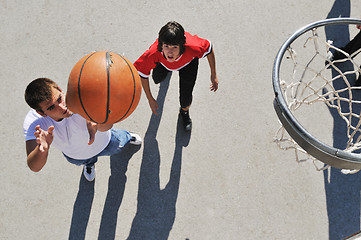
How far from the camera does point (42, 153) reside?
7.63 feet

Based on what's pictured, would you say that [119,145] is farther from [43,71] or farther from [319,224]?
[319,224]

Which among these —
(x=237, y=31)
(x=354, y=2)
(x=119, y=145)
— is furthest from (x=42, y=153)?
(x=354, y=2)

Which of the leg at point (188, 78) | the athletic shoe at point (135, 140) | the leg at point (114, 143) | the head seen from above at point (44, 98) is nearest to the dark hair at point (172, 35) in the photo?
the leg at point (188, 78)

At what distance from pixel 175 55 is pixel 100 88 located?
32.0 inches

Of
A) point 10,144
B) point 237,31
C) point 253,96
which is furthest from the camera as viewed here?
point 237,31

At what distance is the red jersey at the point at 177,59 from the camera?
2842 mm

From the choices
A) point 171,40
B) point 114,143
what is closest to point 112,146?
point 114,143

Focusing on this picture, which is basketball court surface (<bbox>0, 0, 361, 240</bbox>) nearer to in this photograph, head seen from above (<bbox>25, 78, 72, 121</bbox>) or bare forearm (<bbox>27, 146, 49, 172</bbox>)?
bare forearm (<bbox>27, 146, 49, 172</bbox>)

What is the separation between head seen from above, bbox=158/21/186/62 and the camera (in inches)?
103

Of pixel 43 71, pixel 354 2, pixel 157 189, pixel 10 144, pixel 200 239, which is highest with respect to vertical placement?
pixel 354 2

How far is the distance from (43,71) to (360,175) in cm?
393

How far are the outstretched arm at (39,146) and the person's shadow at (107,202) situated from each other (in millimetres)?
1230

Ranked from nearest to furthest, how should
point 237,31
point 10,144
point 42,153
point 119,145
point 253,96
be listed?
point 42,153 → point 119,145 → point 10,144 → point 253,96 → point 237,31

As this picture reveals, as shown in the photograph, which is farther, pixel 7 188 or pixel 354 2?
pixel 354 2
